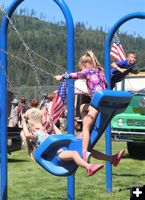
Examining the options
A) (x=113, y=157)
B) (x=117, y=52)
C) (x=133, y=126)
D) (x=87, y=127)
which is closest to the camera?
(x=87, y=127)

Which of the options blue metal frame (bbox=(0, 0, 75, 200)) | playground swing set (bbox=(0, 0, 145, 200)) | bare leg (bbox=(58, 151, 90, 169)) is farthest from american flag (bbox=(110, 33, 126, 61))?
bare leg (bbox=(58, 151, 90, 169))

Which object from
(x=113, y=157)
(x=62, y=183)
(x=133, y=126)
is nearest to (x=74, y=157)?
(x=113, y=157)

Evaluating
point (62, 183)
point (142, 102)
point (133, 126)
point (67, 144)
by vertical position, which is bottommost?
point (62, 183)

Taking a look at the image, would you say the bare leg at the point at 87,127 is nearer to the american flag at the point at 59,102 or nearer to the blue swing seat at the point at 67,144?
the blue swing seat at the point at 67,144

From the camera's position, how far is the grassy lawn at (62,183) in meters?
7.05

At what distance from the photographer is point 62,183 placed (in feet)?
26.7

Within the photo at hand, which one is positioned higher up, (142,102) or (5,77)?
(5,77)

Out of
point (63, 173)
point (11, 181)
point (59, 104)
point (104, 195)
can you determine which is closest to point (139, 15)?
point (59, 104)

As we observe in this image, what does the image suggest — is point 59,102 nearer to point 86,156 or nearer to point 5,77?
point 5,77

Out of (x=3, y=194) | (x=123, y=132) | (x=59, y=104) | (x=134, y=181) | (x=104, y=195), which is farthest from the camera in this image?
(x=123, y=132)

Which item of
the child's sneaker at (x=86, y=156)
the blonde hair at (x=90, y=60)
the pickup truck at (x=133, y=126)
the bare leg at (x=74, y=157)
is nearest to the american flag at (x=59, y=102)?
the blonde hair at (x=90, y=60)

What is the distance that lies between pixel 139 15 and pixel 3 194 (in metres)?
2.90

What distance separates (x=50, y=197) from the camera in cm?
688

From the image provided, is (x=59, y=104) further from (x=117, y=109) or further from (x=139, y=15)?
(x=117, y=109)
